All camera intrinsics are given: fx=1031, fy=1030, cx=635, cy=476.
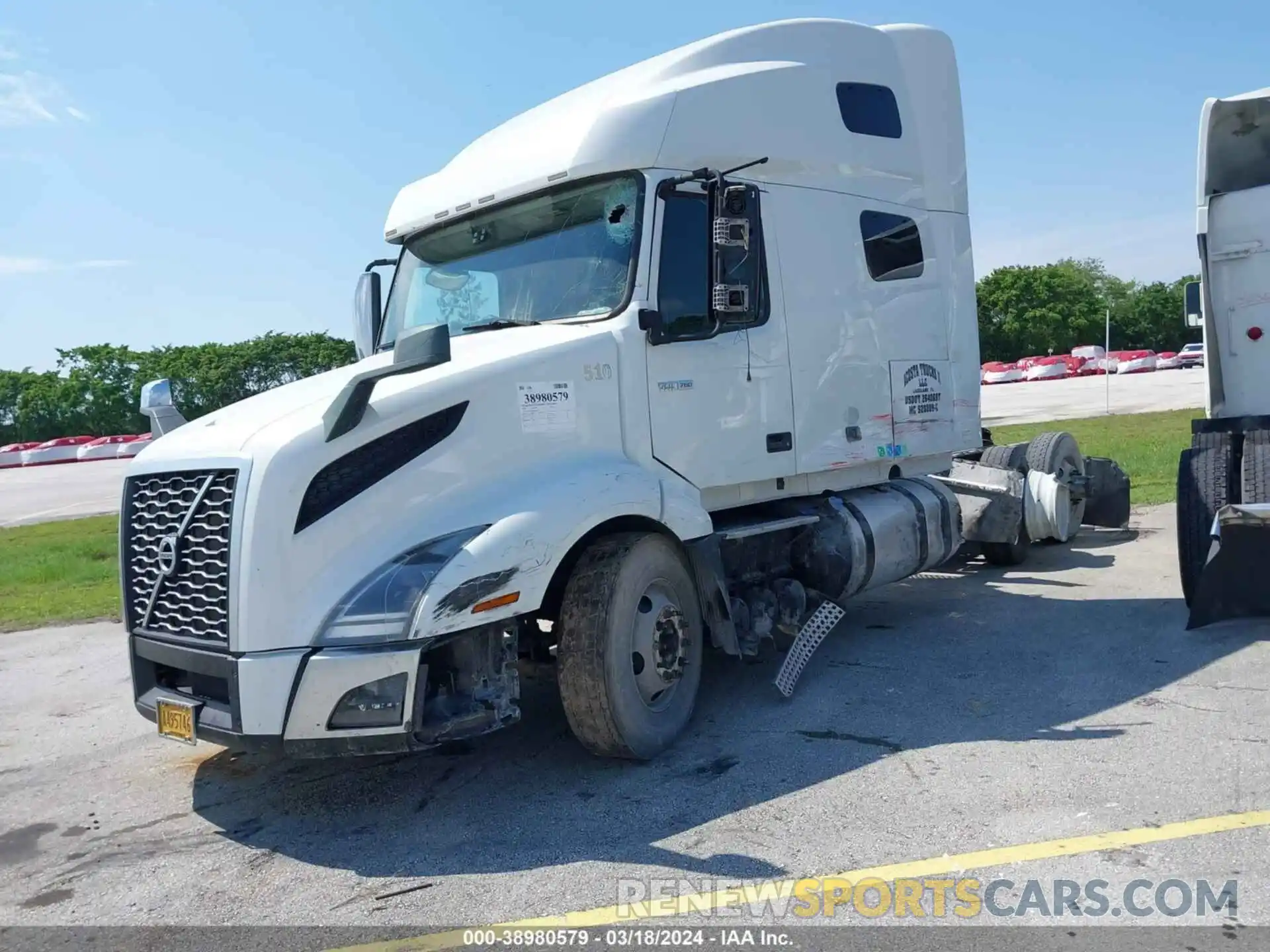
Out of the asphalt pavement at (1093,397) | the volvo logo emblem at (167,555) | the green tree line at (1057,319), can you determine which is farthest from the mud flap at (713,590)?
the green tree line at (1057,319)

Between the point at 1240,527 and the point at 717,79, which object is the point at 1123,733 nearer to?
the point at 1240,527

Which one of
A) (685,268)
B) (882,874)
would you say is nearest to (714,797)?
(882,874)

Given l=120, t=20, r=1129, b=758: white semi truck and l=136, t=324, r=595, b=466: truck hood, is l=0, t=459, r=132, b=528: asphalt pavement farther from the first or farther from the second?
l=120, t=20, r=1129, b=758: white semi truck

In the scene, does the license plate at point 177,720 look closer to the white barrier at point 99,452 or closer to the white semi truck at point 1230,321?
the white semi truck at point 1230,321

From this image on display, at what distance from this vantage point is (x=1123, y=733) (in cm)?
509

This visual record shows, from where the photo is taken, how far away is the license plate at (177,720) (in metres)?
4.30

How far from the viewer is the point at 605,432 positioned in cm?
518

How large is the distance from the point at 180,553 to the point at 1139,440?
1895 cm

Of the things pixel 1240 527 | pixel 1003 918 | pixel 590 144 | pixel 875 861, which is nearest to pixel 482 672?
pixel 875 861

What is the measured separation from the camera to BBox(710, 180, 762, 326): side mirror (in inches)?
207

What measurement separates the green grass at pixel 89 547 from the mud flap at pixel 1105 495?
884 mm

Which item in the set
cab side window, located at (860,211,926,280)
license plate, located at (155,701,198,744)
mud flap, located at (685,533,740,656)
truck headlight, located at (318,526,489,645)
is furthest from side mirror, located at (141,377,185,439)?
cab side window, located at (860,211,926,280)

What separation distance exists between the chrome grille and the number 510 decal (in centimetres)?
170

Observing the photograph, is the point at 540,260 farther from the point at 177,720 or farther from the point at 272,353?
the point at 272,353
